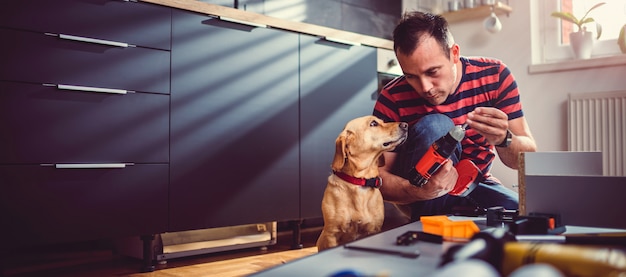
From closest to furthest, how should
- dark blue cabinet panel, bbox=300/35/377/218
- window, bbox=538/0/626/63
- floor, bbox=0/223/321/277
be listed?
1. floor, bbox=0/223/321/277
2. dark blue cabinet panel, bbox=300/35/377/218
3. window, bbox=538/0/626/63

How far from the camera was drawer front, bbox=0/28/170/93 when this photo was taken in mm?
1949

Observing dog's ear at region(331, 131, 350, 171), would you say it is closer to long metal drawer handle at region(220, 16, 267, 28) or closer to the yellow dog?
the yellow dog

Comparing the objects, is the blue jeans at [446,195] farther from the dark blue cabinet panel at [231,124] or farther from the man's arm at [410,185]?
the dark blue cabinet panel at [231,124]

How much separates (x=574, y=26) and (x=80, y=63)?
3052 mm

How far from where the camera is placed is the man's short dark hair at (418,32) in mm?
1625

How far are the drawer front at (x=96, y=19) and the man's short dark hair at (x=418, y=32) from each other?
1.18m

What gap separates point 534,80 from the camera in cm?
338

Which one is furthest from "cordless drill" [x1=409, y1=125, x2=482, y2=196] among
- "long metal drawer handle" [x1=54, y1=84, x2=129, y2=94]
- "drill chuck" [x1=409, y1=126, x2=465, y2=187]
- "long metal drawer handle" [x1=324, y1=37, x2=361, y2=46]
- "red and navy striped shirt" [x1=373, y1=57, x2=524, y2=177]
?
"long metal drawer handle" [x1=324, y1=37, x2=361, y2=46]

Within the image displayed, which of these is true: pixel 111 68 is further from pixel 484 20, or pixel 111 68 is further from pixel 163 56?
pixel 484 20

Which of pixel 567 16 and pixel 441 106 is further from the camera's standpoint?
pixel 567 16

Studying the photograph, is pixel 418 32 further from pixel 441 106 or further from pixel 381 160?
pixel 381 160

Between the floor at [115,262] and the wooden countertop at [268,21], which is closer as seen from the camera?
the floor at [115,262]

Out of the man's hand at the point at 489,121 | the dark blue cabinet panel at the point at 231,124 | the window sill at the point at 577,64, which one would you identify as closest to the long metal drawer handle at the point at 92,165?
the dark blue cabinet panel at the point at 231,124

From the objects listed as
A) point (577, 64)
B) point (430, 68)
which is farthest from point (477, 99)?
point (577, 64)
